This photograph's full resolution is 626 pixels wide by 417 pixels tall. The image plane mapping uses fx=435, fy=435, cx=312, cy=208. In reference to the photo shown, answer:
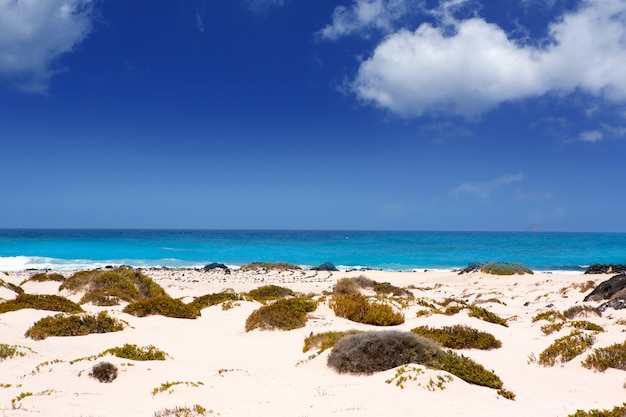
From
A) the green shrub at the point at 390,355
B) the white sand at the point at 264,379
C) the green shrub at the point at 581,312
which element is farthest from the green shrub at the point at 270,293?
the green shrub at the point at 581,312

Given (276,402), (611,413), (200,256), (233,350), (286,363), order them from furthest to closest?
(200,256), (233,350), (286,363), (276,402), (611,413)

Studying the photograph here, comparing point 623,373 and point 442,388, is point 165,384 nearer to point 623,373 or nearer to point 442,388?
point 442,388

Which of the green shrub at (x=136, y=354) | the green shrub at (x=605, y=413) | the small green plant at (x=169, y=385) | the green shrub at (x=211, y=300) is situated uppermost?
the green shrub at (x=605, y=413)

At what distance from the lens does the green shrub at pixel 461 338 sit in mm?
11875

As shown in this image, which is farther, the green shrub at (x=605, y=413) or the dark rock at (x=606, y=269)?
the dark rock at (x=606, y=269)

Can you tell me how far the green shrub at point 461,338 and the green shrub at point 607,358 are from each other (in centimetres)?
299

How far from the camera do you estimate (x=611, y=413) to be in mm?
6168

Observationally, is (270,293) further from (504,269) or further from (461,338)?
(504,269)

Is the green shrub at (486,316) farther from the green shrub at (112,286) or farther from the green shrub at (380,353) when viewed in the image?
the green shrub at (112,286)

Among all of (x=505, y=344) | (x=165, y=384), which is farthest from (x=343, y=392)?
(x=505, y=344)

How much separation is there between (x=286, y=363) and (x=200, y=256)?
2419 inches

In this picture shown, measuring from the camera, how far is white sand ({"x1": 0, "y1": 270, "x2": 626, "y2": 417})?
6.87m

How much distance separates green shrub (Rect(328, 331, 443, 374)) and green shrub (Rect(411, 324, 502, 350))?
266 centimetres

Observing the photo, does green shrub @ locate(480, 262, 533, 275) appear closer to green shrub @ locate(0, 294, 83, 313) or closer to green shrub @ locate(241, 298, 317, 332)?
green shrub @ locate(241, 298, 317, 332)
